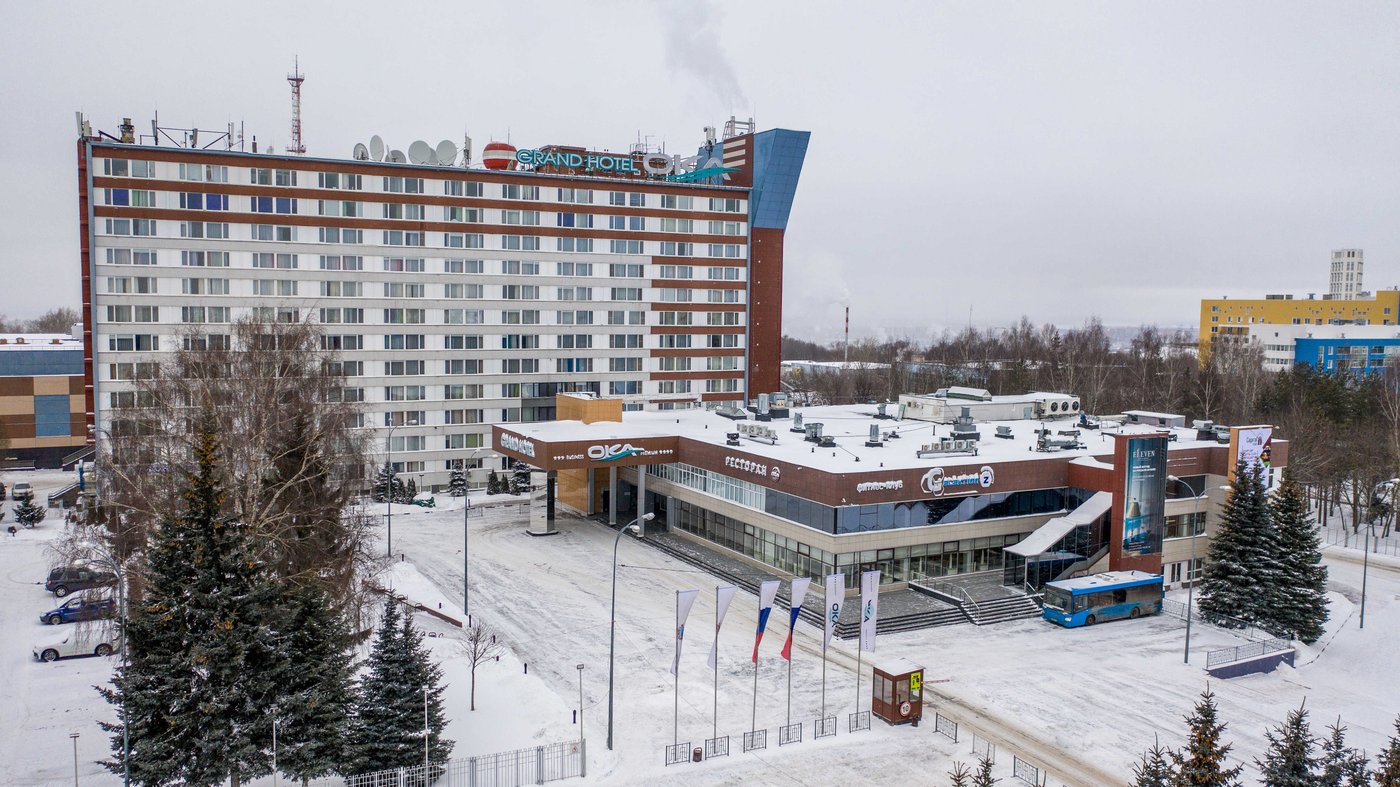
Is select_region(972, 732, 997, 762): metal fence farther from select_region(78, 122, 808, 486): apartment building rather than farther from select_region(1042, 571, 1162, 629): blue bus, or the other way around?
select_region(78, 122, 808, 486): apartment building

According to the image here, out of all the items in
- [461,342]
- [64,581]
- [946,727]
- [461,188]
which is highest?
[461,188]

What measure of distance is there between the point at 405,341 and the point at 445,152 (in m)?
15.6

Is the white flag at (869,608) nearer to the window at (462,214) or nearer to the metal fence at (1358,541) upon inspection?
the metal fence at (1358,541)

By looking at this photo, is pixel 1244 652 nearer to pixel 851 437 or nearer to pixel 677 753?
pixel 851 437

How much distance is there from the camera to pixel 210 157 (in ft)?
228

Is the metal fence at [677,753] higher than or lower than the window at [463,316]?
lower

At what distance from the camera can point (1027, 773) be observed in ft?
93.7

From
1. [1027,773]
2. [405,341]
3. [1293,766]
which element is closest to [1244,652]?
[1027,773]

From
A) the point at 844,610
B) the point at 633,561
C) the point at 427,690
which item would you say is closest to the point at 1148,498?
the point at 844,610

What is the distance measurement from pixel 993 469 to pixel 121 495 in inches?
1526

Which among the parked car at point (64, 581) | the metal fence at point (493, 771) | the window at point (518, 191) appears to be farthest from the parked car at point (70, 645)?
the window at point (518, 191)

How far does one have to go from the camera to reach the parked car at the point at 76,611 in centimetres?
3538

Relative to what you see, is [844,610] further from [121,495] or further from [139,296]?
[139,296]

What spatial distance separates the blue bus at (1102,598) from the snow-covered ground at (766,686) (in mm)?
785
